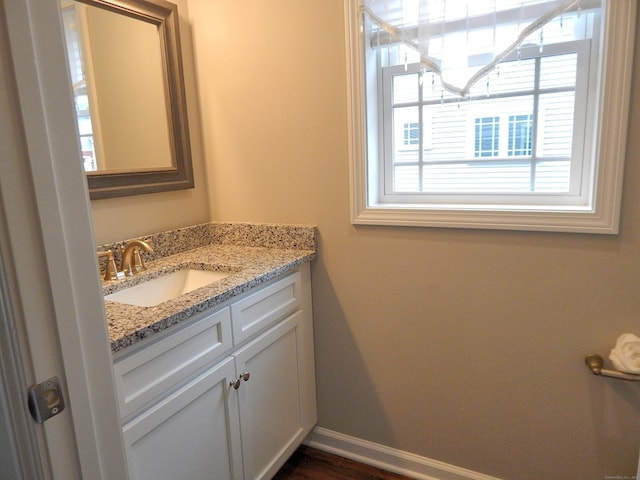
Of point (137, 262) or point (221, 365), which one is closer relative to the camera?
point (221, 365)

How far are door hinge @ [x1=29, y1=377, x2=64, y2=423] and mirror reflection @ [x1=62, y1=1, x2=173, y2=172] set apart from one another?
106cm

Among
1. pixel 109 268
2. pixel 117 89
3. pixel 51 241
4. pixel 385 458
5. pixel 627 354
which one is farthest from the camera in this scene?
pixel 385 458

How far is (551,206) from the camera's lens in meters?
1.46

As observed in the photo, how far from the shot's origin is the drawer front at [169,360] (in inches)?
41.2

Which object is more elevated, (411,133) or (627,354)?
(411,133)

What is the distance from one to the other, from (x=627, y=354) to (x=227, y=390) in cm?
120

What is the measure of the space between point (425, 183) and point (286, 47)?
2.45 feet

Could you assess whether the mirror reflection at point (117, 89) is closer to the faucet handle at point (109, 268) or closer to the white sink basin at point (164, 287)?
the faucet handle at point (109, 268)

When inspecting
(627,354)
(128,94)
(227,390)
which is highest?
(128,94)

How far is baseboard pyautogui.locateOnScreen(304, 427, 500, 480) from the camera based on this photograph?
172 centimetres

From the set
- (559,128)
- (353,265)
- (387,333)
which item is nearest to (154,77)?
(353,265)

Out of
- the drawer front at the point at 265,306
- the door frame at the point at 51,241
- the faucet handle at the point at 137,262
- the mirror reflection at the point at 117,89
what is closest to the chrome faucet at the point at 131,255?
the faucet handle at the point at 137,262

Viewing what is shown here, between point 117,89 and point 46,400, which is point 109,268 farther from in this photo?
point 46,400

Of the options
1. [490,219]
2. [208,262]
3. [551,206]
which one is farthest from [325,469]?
[551,206]
